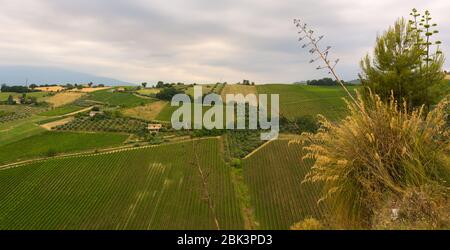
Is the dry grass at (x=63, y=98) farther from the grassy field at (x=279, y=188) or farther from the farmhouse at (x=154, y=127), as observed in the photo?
the grassy field at (x=279, y=188)

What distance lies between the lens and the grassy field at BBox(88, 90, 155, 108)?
→ 2536 inches

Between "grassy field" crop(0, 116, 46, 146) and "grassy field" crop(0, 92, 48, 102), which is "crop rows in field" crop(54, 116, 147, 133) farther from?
"grassy field" crop(0, 92, 48, 102)

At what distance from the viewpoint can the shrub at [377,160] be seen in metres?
4.65

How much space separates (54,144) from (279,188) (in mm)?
27166

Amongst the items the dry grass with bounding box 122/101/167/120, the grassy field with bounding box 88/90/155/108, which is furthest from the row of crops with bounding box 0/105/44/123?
the dry grass with bounding box 122/101/167/120

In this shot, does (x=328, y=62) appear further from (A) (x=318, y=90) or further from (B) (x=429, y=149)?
(A) (x=318, y=90)

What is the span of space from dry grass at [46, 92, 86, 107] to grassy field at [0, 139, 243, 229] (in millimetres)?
38294

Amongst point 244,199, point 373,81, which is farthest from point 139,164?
point 373,81

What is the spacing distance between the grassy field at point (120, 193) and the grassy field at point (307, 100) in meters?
18.8

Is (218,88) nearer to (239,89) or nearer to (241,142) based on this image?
(239,89)

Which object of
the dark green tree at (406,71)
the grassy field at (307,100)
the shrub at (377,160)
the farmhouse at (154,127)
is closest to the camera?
the shrub at (377,160)

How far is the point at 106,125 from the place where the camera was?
1929 inches

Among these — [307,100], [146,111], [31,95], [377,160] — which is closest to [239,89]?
[307,100]

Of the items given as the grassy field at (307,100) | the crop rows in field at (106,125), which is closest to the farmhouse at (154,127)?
the crop rows in field at (106,125)
